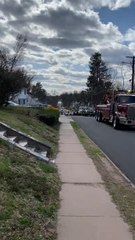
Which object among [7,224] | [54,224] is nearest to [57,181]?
[54,224]

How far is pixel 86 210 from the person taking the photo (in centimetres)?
709

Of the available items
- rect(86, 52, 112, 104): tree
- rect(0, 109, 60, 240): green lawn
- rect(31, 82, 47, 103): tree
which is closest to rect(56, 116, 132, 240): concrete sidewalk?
rect(0, 109, 60, 240): green lawn

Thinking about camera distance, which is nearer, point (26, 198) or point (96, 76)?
point (26, 198)

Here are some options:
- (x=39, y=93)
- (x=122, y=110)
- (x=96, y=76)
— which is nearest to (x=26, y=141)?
(x=122, y=110)

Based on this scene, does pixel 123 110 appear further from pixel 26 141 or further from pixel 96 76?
pixel 96 76

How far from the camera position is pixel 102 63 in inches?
4717

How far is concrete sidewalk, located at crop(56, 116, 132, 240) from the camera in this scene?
233 inches

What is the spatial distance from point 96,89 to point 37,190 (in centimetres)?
11009

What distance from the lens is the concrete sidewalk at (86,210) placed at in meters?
5.93

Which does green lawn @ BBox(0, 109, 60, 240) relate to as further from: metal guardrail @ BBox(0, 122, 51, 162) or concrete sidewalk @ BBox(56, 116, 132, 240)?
metal guardrail @ BBox(0, 122, 51, 162)

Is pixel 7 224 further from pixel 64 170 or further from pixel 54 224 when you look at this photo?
pixel 64 170

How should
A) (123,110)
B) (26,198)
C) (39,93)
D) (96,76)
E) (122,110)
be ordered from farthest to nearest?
(39,93), (96,76), (122,110), (123,110), (26,198)

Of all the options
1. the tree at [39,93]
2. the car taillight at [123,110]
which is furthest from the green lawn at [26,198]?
the tree at [39,93]

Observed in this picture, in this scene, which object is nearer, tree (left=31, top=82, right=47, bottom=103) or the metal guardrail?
the metal guardrail
